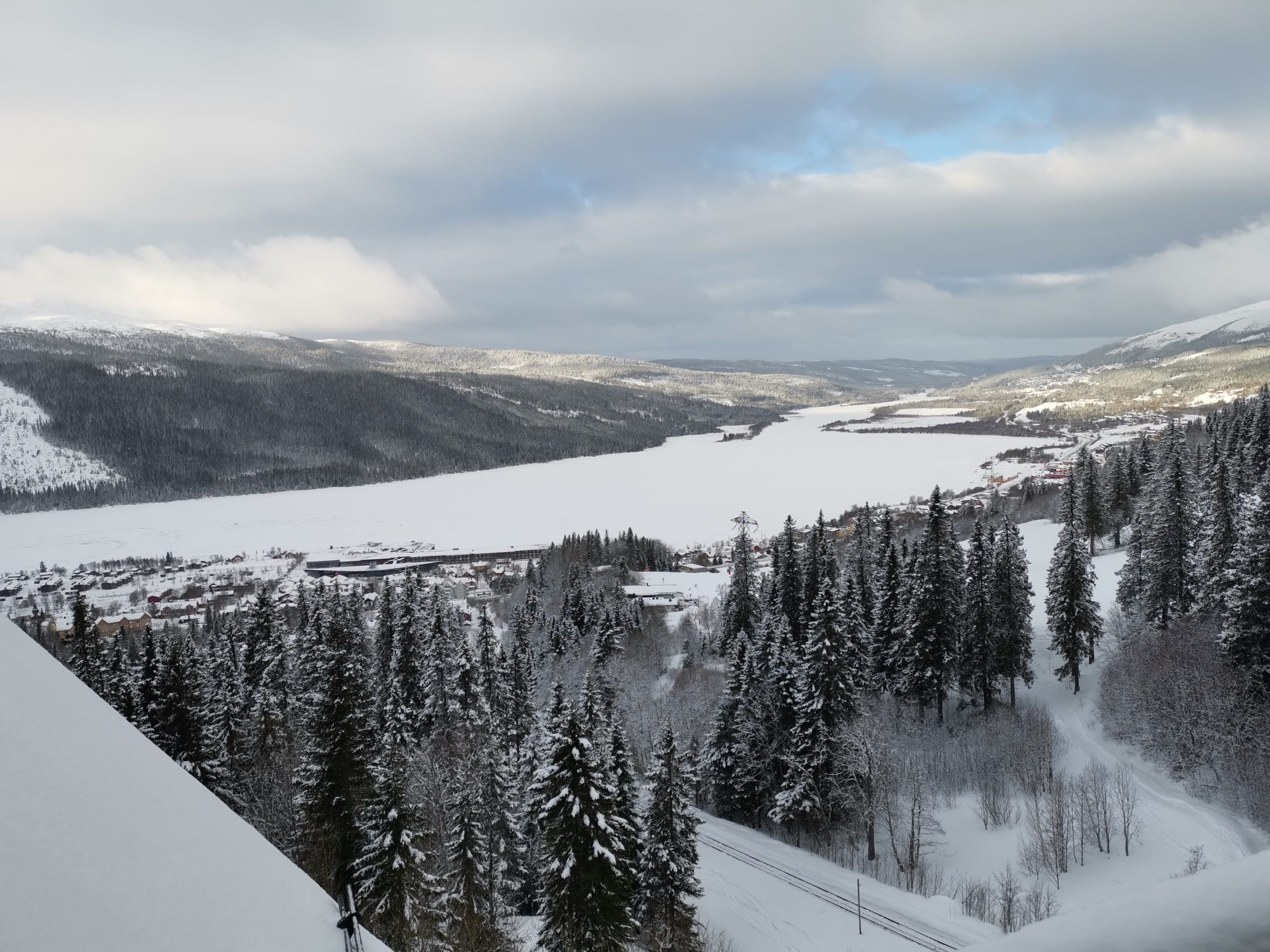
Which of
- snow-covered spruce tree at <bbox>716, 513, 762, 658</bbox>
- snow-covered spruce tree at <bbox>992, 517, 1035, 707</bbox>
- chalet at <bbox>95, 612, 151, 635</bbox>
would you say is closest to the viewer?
snow-covered spruce tree at <bbox>992, 517, 1035, 707</bbox>

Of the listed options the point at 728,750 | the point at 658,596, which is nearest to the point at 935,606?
the point at 728,750

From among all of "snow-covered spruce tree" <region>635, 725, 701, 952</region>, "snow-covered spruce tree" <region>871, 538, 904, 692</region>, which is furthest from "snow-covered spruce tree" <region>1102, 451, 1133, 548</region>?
"snow-covered spruce tree" <region>635, 725, 701, 952</region>

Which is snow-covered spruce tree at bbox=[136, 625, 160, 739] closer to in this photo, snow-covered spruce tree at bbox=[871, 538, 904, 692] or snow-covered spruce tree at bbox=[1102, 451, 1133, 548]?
snow-covered spruce tree at bbox=[871, 538, 904, 692]

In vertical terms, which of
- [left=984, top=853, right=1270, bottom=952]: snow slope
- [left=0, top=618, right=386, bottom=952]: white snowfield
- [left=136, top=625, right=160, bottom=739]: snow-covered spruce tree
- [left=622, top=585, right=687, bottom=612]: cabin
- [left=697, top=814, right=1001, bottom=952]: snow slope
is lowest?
[left=622, top=585, right=687, bottom=612]: cabin

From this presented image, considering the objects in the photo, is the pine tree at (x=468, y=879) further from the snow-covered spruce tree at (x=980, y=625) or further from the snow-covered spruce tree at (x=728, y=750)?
the snow-covered spruce tree at (x=980, y=625)

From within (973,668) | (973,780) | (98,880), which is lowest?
(973,780)

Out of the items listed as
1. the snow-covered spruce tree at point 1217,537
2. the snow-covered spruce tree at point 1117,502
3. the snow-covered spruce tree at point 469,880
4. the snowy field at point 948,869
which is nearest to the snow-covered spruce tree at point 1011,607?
the snowy field at point 948,869

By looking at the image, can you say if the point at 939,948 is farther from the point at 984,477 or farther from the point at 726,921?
the point at 984,477

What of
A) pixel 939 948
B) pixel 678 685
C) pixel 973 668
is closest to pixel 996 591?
pixel 973 668
